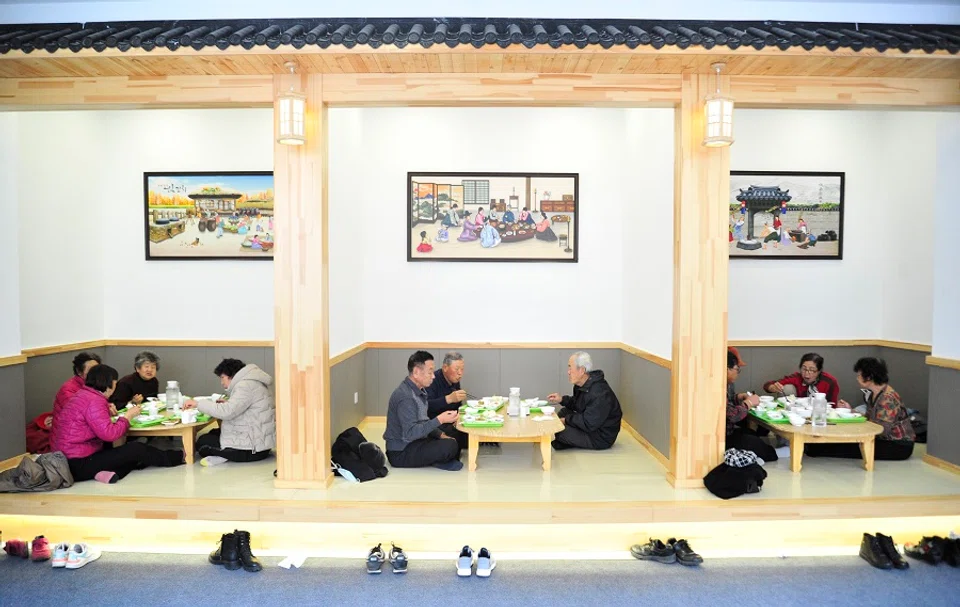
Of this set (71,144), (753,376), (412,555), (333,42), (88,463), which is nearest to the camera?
(333,42)

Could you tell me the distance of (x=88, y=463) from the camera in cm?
495

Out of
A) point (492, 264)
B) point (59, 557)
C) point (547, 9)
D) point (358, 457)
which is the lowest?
point (59, 557)

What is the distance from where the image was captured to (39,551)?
4.45 meters

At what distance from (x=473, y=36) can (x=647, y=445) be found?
13.5ft

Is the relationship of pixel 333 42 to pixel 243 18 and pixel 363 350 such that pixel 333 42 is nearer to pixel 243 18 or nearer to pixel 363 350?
pixel 243 18

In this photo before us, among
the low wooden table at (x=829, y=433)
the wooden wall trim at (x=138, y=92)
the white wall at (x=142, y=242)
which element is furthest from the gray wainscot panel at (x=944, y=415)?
the white wall at (x=142, y=242)

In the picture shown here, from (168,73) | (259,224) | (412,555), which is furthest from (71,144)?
(412,555)

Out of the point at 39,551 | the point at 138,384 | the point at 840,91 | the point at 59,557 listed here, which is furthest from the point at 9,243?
the point at 840,91

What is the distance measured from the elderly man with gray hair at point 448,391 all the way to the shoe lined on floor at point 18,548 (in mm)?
3395

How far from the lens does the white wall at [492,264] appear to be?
Answer: 738cm

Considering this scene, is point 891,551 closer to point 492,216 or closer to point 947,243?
point 947,243

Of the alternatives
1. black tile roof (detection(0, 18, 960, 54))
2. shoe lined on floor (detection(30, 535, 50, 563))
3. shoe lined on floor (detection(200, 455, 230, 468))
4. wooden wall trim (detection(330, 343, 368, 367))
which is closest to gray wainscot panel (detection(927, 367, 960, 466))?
black tile roof (detection(0, 18, 960, 54))

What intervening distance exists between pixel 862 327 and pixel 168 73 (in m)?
7.47

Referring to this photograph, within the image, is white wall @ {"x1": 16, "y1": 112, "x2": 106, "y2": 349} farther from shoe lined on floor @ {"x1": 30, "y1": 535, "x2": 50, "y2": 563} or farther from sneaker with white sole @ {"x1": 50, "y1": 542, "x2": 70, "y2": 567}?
sneaker with white sole @ {"x1": 50, "y1": 542, "x2": 70, "y2": 567}
